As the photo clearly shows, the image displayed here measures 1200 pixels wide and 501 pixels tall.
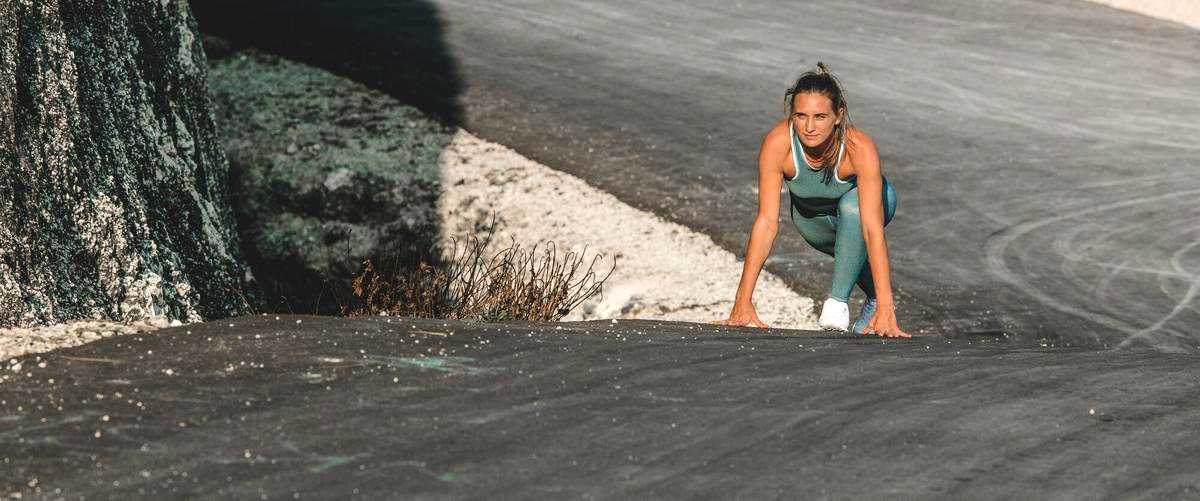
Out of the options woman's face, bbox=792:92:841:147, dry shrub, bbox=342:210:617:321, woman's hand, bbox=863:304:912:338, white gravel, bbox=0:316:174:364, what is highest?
woman's face, bbox=792:92:841:147

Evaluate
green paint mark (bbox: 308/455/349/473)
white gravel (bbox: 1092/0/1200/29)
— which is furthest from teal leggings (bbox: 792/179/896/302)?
white gravel (bbox: 1092/0/1200/29)

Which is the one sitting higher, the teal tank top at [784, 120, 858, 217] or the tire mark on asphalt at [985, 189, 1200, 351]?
the teal tank top at [784, 120, 858, 217]

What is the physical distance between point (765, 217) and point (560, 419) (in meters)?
1.68

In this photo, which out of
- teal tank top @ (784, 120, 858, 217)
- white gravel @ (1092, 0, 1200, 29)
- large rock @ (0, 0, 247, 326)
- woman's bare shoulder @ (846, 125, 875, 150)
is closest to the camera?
large rock @ (0, 0, 247, 326)

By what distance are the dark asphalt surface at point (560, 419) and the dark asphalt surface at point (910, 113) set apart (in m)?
2.58

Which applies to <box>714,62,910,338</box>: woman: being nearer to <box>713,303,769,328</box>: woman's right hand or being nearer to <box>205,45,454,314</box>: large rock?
<box>713,303,769,328</box>: woman's right hand

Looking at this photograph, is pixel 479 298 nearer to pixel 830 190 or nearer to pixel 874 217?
pixel 830 190

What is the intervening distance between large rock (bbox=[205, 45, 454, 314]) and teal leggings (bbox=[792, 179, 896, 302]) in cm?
285

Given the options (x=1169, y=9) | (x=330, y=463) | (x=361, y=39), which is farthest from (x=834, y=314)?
(x=1169, y=9)

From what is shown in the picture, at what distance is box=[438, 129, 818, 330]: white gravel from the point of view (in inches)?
302

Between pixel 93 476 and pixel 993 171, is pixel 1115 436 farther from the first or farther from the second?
pixel 993 171

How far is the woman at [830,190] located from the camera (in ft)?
17.4

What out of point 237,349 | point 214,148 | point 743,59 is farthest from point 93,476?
point 743,59

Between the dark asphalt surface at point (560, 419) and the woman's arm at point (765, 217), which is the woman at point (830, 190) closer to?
the woman's arm at point (765, 217)
